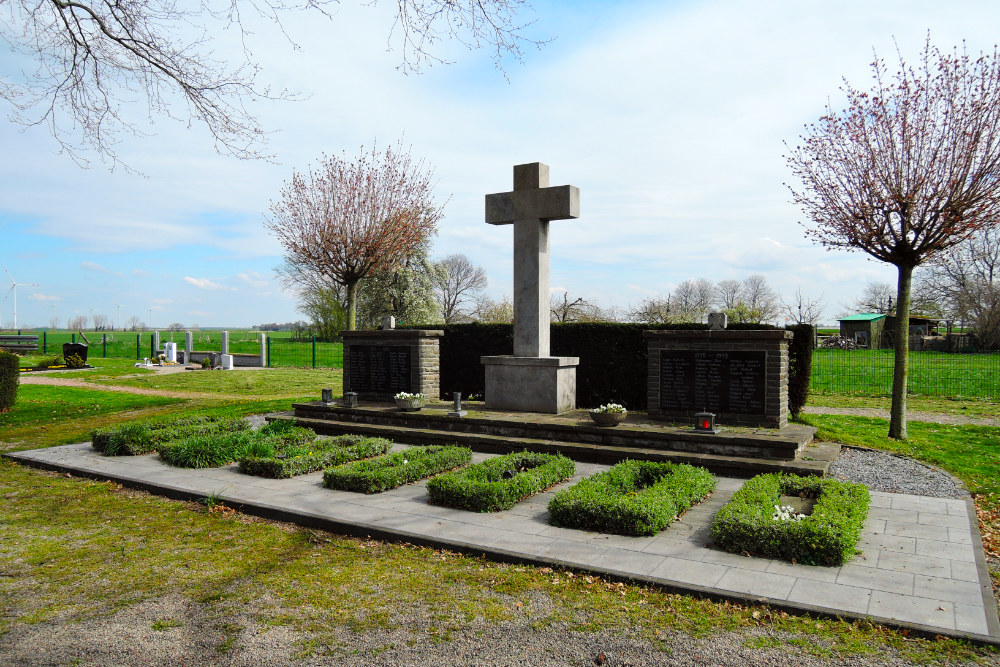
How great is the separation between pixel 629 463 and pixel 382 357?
20.9 ft

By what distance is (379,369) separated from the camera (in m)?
12.4

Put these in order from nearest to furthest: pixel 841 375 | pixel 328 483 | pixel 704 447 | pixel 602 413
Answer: pixel 328 483
pixel 704 447
pixel 602 413
pixel 841 375

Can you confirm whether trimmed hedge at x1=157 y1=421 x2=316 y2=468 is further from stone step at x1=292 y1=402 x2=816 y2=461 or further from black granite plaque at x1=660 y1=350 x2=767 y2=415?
black granite plaque at x1=660 y1=350 x2=767 y2=415

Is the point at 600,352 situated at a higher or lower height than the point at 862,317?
lower

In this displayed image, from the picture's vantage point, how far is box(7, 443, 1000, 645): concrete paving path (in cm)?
403

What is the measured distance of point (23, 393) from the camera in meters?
17.9

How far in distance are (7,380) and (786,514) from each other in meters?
16.8

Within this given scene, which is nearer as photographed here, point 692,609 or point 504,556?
point 692,609

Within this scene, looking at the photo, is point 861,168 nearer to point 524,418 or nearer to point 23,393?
point 524,418

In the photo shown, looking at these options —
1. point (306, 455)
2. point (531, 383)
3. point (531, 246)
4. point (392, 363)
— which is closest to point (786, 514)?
point (531, 383)

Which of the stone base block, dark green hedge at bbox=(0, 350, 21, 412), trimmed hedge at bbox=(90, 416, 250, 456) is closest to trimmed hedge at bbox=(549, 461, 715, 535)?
the stone base block

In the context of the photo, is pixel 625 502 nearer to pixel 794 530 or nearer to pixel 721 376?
pixel 794 530

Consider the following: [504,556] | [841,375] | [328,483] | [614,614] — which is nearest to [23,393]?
[328,483]

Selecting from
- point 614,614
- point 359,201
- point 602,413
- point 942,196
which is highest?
point 359,201
